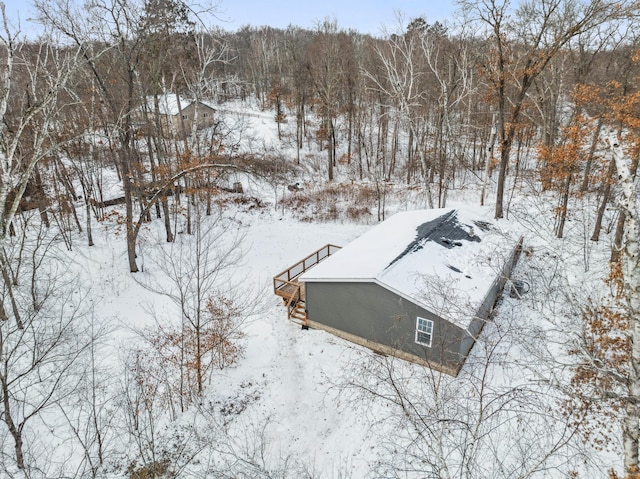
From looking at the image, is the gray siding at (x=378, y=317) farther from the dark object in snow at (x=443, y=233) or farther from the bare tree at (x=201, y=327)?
the bare tree at (x=201, y=327)

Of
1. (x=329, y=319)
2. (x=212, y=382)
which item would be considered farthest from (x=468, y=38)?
(x=212, y=382)

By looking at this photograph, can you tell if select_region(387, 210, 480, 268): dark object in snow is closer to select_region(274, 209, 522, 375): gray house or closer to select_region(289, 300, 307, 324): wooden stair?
select_region(274, 209, 522, 375): gray house

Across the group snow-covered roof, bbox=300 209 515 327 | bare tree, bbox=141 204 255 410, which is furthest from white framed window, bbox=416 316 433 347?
bare tree, bbox=141 204 255 410

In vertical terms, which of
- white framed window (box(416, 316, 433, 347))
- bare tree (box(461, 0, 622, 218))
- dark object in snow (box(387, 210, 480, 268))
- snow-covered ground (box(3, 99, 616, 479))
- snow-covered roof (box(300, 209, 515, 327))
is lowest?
snow-covered ground (box(3, 99, 616, 479))

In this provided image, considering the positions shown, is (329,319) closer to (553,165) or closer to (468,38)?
(553,165)

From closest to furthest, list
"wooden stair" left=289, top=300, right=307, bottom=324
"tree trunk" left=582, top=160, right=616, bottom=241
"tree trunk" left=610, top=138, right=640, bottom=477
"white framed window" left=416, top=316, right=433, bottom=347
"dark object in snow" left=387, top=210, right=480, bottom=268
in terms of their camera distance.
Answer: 1. "tree trunk" left=610, top=138, right=640, bottom=477
2. "white framed window" left=416, top=316, right=433, bottom=347
3. "dark object in snow" left=387, top=210, right=480, bottom=268
4. "wooden stair" left=289, top=300, right=307, bottom=324
5. "tree trunk" left=582, top=160, right=616, bottom=241

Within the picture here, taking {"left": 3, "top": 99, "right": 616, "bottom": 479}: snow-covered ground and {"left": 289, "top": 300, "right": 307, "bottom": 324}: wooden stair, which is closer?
{"left": 3, "top": 99, "right": 616, "bottom": 479}: snow-covered ground

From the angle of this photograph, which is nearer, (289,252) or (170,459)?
(170,459)
